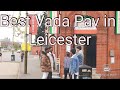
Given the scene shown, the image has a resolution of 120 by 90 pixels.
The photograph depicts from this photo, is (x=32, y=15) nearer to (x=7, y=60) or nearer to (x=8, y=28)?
(x=8, y=28)

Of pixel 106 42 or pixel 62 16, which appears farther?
pixel 106 42

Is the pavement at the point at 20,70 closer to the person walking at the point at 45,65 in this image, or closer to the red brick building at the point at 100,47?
the person walking at the point at 45,65

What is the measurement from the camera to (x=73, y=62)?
9117 mm

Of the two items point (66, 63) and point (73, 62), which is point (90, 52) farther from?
point (66, 63)

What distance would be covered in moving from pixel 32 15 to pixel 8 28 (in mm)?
800

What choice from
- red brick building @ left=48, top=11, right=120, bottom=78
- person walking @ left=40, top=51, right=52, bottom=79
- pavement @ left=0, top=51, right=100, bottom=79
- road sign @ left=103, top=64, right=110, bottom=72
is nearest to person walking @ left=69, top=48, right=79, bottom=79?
red brick building @ left=48, top=11, right=120, bottom=78

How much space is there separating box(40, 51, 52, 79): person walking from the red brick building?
340 mm

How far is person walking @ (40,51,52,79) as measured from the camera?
8.99 meters

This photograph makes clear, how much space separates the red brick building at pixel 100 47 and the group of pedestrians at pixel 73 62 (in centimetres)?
13

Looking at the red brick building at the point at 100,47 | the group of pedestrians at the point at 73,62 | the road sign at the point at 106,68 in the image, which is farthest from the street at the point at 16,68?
the road sign at the point at 106,68

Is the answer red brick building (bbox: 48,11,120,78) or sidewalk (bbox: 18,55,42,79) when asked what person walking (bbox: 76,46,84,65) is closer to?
red brick building (bbox: 48,11,120,78)

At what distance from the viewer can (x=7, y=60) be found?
905 cm

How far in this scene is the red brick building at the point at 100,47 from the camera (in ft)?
29.5
